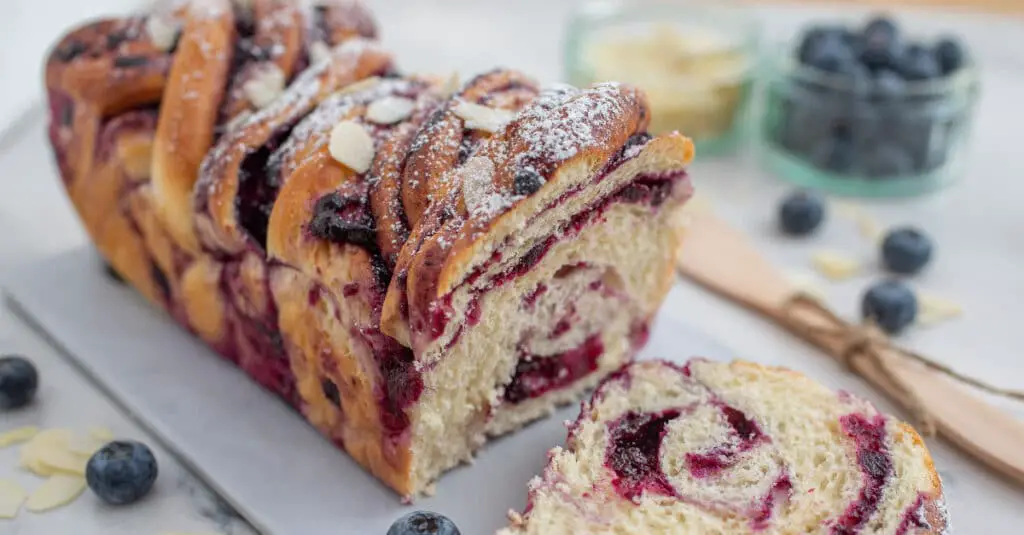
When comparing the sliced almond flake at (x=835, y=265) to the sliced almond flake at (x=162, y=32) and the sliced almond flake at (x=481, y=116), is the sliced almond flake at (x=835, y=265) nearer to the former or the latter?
the sliced almond flake at (x=481, y=116)

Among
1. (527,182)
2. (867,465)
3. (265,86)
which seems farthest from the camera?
(265,86)

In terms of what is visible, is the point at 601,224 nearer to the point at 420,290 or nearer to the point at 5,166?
the point at 420,290

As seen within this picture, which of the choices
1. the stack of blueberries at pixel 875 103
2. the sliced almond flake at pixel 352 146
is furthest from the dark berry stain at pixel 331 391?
the stack of blueberries at pixel 875 103

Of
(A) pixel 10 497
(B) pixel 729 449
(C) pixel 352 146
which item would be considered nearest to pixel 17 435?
(A) pixel 10 497

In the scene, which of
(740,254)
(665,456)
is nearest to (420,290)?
(665,456)

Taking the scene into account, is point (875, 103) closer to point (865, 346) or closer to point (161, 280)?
point (865, 346)

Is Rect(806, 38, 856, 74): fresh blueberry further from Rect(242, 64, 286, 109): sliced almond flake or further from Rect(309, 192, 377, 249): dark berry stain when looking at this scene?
Rect(309, 192, 377, 249): dark berry stain
